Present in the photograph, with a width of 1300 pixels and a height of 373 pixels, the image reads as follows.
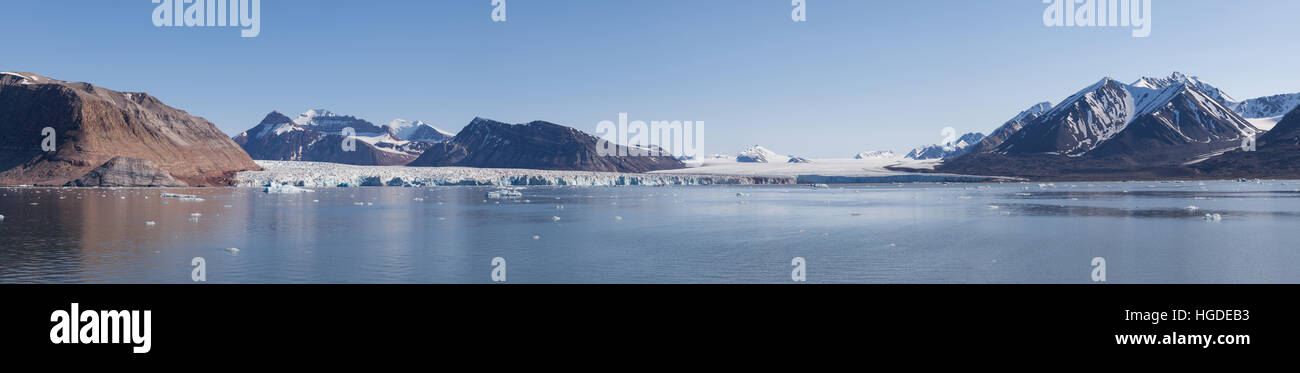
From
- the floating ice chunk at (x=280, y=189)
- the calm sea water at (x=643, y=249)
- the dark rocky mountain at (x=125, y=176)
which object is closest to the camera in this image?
the calm sea water at (x=643, y=249)

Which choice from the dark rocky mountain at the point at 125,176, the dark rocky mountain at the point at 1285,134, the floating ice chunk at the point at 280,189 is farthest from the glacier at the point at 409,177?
the dark rocky mountain at the point at 1285,134

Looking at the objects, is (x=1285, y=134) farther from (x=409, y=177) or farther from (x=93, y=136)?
(x=93, y=136)

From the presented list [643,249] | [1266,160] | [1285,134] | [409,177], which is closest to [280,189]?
[409,177]

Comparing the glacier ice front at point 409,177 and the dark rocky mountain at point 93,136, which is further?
the dark rocky mountain at point 93,136

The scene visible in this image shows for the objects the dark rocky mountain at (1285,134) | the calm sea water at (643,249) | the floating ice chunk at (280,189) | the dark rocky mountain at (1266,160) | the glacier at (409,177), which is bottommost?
the calm sea water at (643,249)

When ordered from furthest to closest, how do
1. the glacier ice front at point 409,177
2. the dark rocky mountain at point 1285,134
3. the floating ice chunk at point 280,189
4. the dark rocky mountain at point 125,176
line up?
the dark rocky mountain at point 1285,134, the glacier ice front at point 409,177, the dark rocky mountain at point 125,176, the floating ice chunk at point 280,189

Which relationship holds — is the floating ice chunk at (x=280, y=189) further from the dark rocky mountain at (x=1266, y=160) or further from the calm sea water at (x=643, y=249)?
the dark rocky mountain at (x=1266, y=160)

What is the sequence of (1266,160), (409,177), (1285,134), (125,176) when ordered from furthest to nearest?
(1285,134) → (1266,160) → (409,177) → (125,176)
